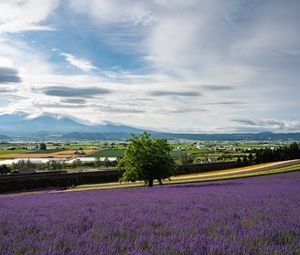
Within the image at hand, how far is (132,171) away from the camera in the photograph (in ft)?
105

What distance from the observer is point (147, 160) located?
31969mm

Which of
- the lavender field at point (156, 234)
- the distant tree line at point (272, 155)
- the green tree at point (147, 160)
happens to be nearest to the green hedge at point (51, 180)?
the green tree at point (147, 160)

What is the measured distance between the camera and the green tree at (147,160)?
32.0 meters

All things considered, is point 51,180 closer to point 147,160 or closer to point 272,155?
point 147,160

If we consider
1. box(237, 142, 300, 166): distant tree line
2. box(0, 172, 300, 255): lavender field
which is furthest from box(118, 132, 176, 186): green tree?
box(237, 142, 300, 166): distant tree line

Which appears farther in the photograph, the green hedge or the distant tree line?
the distant tree line

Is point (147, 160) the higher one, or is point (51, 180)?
point (147, 160)

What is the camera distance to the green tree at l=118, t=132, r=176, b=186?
32000mm

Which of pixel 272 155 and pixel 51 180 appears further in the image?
pixel 272 155

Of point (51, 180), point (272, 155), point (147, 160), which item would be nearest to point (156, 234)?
point (147, 160)

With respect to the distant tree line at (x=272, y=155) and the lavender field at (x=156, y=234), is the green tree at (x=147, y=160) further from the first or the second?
the distant tree line at (x=272, y=155)

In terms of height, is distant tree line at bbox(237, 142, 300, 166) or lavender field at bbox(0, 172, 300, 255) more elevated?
lavender field at bbox(0, 172, 300, 255)

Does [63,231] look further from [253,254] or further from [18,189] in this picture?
[18,189]

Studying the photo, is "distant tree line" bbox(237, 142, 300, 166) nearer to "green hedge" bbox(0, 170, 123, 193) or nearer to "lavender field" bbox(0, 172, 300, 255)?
"green hedge" bbox(0, 170, 123, 193)
